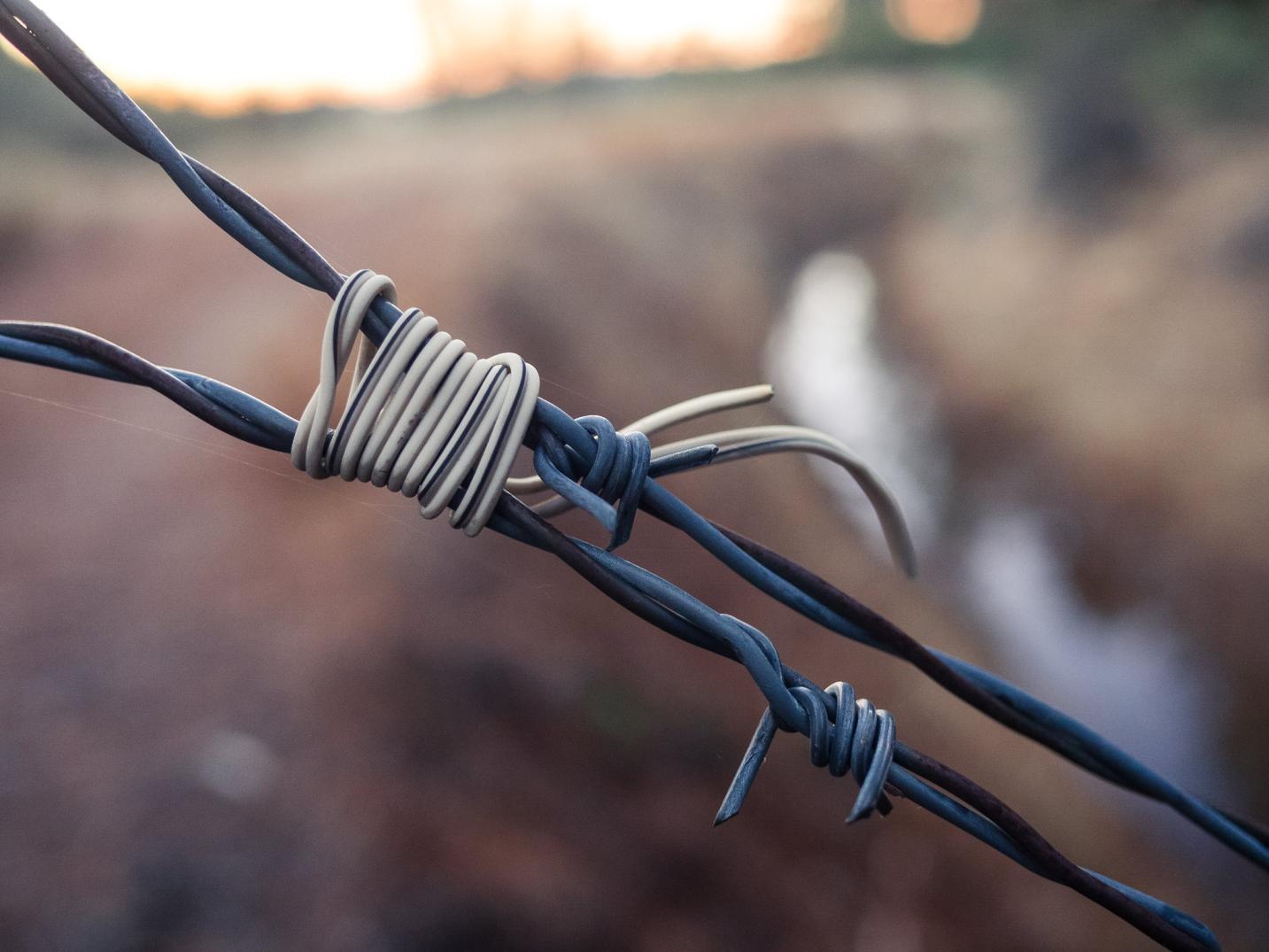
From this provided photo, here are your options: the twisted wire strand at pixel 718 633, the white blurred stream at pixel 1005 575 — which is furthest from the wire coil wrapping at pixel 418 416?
the white blurred stream at pixel 1005 575

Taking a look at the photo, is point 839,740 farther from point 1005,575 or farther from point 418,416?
point 1005,575

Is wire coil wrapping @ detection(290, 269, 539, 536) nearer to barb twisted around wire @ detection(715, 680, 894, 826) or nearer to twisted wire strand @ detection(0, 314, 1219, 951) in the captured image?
twisted wire strand @ detection(0, 314, 1219, 951)

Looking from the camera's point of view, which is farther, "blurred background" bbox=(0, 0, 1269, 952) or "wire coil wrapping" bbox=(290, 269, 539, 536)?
"blurred background" bbox=(0, 0, 1269, 952)

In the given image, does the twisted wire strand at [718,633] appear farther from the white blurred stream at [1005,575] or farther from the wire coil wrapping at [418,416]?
the white blurred stream at [1005,575]

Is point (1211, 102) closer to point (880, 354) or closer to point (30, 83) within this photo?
point (880, 354)

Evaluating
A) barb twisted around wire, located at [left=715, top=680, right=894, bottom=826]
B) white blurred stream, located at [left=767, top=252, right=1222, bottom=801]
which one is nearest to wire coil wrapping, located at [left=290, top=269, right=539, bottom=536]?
barb twisted around wire, located at [left=715, top=680, right=894, bottom=826]

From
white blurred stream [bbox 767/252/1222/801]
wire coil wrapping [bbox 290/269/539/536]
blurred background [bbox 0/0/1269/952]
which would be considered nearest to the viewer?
wire coil wrapping [bbox 290/269/539/536]
